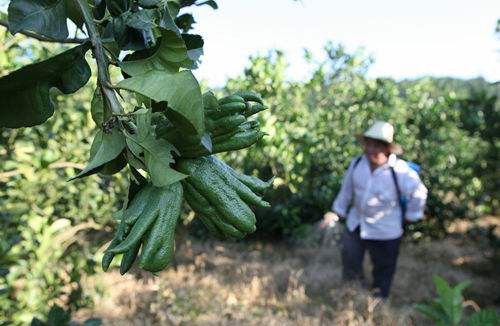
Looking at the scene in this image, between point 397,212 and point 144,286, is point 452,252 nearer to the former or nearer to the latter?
point 397,212

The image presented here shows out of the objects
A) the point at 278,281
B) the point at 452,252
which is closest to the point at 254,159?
the point at 278,281

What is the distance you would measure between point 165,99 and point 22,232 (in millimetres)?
2206

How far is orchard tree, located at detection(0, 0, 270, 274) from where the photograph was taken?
0.64 metres

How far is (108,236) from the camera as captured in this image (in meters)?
6.11

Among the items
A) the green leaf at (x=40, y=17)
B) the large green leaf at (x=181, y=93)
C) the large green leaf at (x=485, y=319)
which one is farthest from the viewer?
the large green leaf at (x=485, y=319)

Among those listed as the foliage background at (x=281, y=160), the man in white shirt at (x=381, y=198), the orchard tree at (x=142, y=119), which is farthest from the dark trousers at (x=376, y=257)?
the orchard tree at (x=142, y=119)

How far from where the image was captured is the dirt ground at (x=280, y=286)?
406 centimetres

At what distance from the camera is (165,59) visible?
71cm

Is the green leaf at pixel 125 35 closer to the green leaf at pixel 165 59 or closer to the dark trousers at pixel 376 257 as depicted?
the green leaf at pixel 165 59

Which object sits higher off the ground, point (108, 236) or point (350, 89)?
point (350, 89)

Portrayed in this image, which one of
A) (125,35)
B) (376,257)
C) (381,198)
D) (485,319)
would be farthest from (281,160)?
(125,35)

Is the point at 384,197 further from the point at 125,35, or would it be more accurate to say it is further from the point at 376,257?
the point at 125,35

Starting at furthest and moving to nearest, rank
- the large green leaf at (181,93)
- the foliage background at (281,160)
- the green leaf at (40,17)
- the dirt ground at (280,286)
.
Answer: the dirt ground at (280,286)
the foliage background at (281,160)
the green leaf at (40,17)
the large green leaf at (181,93)

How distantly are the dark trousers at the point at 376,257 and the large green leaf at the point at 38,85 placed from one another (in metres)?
3.90
